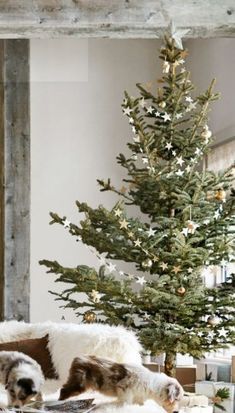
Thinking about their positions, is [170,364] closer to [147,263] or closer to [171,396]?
[147,263]

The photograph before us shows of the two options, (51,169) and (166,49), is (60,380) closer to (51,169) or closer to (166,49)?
Result: (166,49)

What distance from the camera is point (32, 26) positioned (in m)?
4.59

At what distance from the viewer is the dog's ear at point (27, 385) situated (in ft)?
Answer: 11.0

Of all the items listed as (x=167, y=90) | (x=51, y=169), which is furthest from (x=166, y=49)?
(x=51, y=169)

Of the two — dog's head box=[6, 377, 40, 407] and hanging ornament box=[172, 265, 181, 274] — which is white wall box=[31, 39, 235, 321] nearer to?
hanging ornament box=[172, 265, 181, 274]

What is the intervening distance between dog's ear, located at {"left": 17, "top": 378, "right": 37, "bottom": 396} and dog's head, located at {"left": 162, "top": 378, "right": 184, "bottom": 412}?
1.71 ft

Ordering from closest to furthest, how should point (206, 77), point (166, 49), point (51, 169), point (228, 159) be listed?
1. point (166, 49)
2. point (228, 159)
3. point (206, 77)
4. point (51, 169)

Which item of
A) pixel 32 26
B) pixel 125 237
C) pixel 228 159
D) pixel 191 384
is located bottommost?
pixel 191 384

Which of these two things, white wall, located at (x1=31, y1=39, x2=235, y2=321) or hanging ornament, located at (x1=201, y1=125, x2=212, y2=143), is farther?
white wall, located at (x1=31, y1=39, x2=235, y2=321)

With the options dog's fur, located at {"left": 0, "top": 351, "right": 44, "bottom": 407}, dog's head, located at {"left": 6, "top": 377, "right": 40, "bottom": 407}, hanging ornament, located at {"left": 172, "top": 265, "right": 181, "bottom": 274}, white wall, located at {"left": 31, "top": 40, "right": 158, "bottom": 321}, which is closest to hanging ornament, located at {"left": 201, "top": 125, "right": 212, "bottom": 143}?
hanging ornament, located at {"left": 172, "top": 265, "right": 181, "bottom": 274}

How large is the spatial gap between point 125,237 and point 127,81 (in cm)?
331

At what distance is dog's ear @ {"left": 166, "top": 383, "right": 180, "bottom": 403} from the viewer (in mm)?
3404

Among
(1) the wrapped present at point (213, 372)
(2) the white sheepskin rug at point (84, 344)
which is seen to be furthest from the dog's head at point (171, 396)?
(1) the wrapped present at point (213, 372)

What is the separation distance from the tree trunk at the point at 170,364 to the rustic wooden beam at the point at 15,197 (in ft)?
5.03
